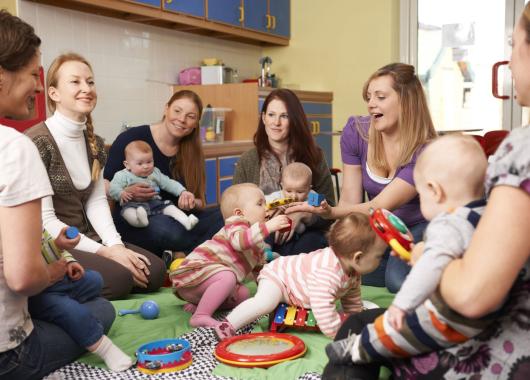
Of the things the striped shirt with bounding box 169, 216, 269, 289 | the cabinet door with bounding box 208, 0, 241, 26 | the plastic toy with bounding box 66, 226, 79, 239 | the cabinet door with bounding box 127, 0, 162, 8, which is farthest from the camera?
the cabinet door with bounding box 208, 0, 241, 26

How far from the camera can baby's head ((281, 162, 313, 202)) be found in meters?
2.81

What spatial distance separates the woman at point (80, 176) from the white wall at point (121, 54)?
5.61 ft

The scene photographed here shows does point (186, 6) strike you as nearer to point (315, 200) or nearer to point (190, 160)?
point (190, 160)

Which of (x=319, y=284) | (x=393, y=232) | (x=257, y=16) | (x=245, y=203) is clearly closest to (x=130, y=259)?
(x=245, y=203)

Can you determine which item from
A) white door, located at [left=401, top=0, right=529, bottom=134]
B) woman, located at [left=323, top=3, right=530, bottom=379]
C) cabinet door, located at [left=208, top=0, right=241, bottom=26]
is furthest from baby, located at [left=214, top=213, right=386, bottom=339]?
white door, located at [left=401, top=0, right=529, bottom=134]

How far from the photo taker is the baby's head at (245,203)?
2377 mm

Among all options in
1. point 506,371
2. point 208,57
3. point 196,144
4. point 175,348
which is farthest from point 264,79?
point 506,371

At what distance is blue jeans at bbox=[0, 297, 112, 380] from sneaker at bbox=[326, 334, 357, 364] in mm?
751

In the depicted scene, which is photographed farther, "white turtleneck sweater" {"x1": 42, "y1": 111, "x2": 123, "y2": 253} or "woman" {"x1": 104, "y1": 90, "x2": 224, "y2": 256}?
"woman" {"x1": 104, "y1": 90, "x2": 224, "y2": 256}

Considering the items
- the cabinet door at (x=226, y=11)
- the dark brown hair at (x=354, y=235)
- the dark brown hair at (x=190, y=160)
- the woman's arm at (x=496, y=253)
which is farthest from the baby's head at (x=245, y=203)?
the cabinet door at (x=226, y=11)

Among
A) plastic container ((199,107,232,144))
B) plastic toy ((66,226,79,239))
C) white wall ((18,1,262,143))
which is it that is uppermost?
white wall ((18,1,262,143))

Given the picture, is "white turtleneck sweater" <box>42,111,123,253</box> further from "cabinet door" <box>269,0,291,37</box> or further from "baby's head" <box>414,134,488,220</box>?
"cabinet door" <box>269,0,291,37</box>

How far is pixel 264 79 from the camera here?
5785 mm

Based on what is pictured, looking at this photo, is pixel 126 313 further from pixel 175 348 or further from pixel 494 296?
pixel 494 296
